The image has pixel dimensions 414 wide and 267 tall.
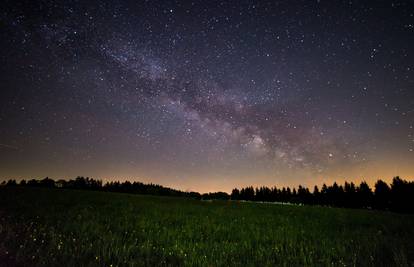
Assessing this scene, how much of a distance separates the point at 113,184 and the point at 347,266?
146945 mm

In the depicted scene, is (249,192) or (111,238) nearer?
(111,238)

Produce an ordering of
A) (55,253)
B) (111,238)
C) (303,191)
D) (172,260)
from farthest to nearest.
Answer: (303,191) → (111,238) → (172,260) → (55,253)

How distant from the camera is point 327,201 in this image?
106938 mm

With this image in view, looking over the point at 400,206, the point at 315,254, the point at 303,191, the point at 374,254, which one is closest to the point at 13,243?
the point at 315,254

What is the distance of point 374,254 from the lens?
6938 mm

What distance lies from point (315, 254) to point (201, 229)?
16.3 feet

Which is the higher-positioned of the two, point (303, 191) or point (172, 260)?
point (303, 191)

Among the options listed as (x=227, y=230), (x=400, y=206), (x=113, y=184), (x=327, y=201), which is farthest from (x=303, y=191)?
(x=227, y=230)

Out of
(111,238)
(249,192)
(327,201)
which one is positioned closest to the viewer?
(111,238)

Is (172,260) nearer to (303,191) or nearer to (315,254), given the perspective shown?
(315,254)

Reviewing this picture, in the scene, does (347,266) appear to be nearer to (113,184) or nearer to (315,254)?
(315,254)

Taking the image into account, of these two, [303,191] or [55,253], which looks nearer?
[55,253]

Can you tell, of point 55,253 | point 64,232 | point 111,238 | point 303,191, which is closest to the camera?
point 55,253

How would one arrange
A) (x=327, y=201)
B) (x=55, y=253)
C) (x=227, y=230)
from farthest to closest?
(x=327, y=201) < (x=227, y=230) < (x=55, y=253)
